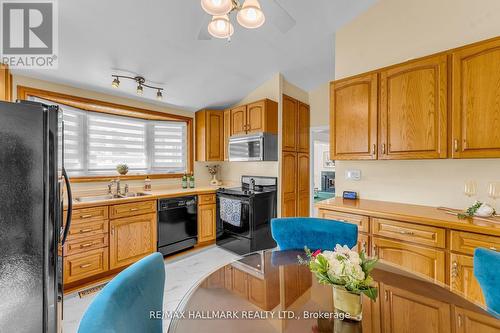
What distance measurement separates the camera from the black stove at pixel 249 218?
3115mm

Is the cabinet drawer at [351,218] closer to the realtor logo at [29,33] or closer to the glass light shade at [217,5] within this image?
the glass light shade at [217,5]

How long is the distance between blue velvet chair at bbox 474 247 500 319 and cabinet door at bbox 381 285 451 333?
0.99 ft

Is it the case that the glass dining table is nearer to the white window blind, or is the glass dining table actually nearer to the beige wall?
the beige wall

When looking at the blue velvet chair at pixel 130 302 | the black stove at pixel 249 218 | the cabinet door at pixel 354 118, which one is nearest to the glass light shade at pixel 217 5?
the blue velvet chair at pixel 130 302

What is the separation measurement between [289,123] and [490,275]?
9.76 ft

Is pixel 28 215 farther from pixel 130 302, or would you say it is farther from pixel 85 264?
pixel 85 264

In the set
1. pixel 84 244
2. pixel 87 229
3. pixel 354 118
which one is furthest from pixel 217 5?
pixel 84 244

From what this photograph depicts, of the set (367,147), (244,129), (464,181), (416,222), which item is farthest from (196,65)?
(464,181)

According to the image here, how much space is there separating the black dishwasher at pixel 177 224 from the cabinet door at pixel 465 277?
9.49 feet

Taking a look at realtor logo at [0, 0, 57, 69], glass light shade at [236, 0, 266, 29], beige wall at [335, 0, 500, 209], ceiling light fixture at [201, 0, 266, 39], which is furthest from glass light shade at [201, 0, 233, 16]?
beige wall at [335, 0, 500, 209]

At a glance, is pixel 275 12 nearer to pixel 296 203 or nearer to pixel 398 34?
pixel 398 34

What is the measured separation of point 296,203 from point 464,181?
2.23 metres

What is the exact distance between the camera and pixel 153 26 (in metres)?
2.12

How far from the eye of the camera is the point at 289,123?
3689 mm
